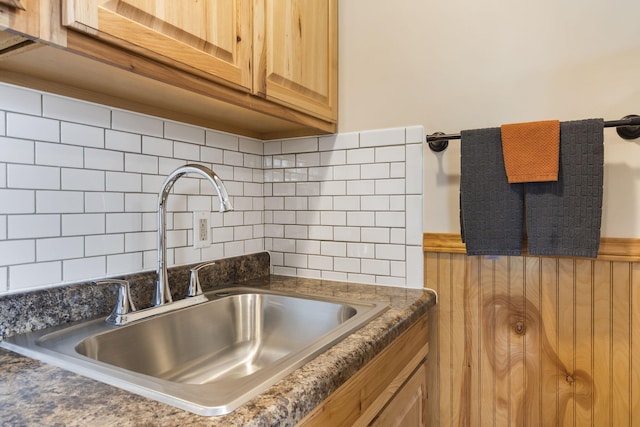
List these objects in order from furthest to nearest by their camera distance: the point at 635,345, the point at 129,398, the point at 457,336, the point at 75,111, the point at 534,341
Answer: the point at 457,336
the point at 534,341
the point at 635,345
the point at 75,111
the point at 129,398

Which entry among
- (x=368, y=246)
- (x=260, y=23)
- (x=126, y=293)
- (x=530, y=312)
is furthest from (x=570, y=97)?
(x=126, y=293)

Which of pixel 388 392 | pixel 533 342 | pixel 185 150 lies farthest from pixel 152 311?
pixel 533 342

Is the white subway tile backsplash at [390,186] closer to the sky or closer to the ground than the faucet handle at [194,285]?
closer to the sky

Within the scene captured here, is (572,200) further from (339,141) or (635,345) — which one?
(339,141)

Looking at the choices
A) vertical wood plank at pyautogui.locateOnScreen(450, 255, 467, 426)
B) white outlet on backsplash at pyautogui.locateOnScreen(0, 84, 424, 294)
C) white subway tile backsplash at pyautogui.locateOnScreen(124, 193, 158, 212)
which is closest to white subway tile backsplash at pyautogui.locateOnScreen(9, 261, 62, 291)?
white outlet on backsplash at pyautogui.locateOnScreen(0, 84, 424, 294)

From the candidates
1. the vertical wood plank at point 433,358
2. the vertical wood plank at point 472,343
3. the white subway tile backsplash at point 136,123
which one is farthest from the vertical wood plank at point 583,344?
the white subway tile backsplash at point 136,123

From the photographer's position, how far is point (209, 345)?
1132mm

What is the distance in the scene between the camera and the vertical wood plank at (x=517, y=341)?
1.20 m

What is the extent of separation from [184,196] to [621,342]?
1328mm

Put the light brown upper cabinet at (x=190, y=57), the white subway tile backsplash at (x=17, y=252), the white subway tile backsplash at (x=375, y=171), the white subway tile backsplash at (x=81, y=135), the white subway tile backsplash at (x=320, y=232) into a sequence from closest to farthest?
1. the light brown upper cabinet at (x=190, y=57)
2. the white subway tile backsplash at (x=17, y=252)
3. the white subway tile backsplash at (x=81, y=135)
4. the white subway tile backsplash at (x=375, y=171)
5. the white subway tile backsplash at (x=320, y=232)

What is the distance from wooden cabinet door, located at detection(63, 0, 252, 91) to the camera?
0.71 m

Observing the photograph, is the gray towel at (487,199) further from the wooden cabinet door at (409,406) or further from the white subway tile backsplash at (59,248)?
the white subway tile backsplash at (59,248)

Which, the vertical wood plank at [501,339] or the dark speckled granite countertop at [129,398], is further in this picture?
the vertical wood plank at [501,339]

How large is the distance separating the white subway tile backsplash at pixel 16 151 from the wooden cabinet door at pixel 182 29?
0.35 metres
